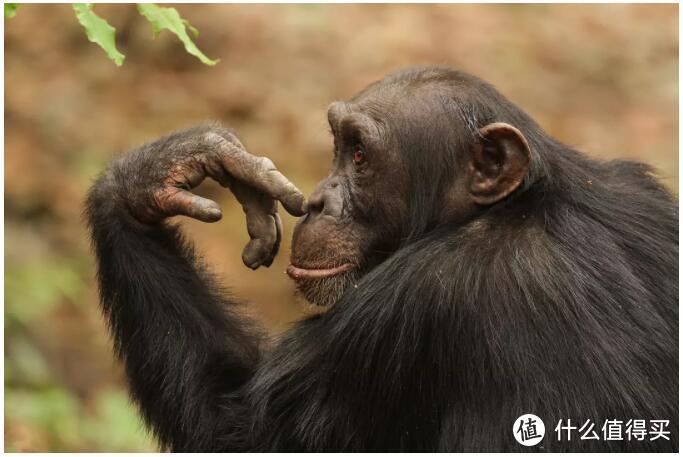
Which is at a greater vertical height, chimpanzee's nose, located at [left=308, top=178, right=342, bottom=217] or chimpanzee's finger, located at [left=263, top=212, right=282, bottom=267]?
chimpanzee's nose, located at [left=308, top=178, right=342, bottom=217]

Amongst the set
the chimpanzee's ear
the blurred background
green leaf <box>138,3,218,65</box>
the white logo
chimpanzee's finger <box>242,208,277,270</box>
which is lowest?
the white logo

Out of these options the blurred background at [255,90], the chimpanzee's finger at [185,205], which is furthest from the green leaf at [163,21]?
the blurred background at [255,90]

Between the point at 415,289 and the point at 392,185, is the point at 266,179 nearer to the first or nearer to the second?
the point at 392,185

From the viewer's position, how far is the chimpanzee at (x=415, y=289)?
447cm

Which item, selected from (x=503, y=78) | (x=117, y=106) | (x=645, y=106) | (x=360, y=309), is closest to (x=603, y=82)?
(x=645, y=106)

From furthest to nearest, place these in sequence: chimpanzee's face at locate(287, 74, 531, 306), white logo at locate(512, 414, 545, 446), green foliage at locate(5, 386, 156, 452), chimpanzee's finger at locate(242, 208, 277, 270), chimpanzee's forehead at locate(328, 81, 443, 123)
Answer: green foliage at locate(5, 386, 156, 452), chimpanzee's finger at locate(242, 208, 277, 270), chimpanzee's forehead at locate(328, 81, 443, 123), chimpanzee's face at locate(287, 74, 531, 306), white logo at locate(512, 414, 545, 446)

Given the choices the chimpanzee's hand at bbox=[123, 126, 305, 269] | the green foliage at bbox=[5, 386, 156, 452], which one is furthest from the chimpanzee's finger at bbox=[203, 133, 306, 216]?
the green foliage at bbox=[5, 386, 156, 452]

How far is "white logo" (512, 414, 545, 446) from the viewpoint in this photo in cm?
432

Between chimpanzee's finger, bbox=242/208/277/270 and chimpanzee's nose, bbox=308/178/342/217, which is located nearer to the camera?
chimpanzee's nose, bbox=308/178/342/217

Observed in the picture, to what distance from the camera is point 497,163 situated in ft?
16.4

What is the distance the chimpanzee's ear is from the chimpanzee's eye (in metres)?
0.57

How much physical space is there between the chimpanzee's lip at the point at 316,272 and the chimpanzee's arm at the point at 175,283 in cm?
21

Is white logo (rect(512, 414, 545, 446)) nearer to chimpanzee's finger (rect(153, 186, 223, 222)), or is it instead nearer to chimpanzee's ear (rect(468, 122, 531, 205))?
chimpanzee's ear (rect(468, 122, 531, 205))

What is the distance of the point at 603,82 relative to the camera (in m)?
13.6
